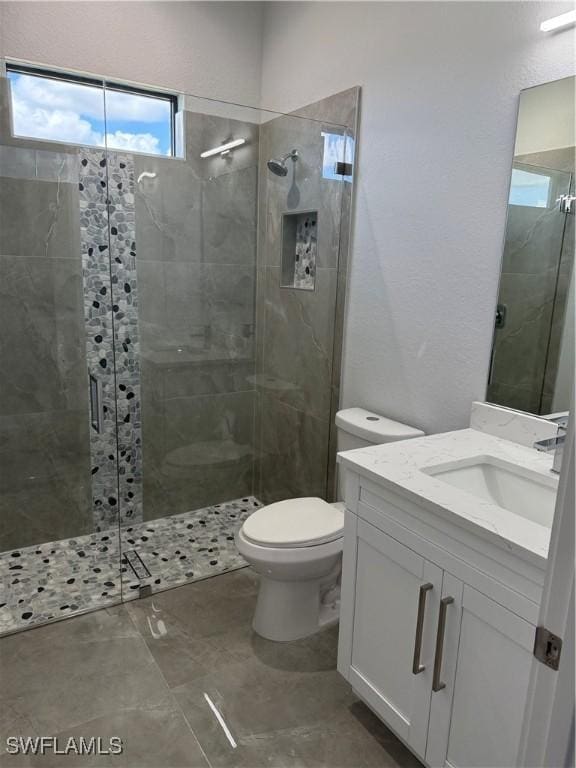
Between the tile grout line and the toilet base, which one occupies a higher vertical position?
the toilet base

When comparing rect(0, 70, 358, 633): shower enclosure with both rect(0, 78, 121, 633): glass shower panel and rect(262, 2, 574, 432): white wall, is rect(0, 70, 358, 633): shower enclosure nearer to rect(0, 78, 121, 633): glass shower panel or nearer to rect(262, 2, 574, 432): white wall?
rect(0, 78, 121, 633): glass shower panel

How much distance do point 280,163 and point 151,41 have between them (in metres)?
0.88

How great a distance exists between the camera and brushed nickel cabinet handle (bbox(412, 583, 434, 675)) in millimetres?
1426

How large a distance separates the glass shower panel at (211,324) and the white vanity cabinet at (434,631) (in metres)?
1.17

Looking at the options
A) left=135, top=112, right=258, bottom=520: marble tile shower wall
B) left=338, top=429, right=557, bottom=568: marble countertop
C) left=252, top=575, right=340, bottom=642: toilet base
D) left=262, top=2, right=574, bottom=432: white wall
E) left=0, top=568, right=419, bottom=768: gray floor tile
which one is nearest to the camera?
left=338, top=429, right=557, bottom=568: marble countertop

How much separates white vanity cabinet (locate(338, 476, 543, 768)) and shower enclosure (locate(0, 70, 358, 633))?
1164 millimetres

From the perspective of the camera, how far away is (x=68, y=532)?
9.48ft

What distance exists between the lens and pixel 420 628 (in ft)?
4.72

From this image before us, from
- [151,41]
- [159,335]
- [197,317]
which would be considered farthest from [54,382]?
[151,41]

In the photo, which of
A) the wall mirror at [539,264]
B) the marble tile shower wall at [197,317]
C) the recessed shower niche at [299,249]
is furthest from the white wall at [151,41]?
the wall mirror at [539,264]

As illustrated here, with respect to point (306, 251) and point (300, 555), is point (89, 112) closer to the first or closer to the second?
point (306, 251)

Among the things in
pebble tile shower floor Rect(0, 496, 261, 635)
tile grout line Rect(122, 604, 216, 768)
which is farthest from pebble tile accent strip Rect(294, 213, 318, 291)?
tile grout line Rect(122, 604, 216, 768)

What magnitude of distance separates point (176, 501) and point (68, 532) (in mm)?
569

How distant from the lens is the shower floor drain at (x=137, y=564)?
2589mm
